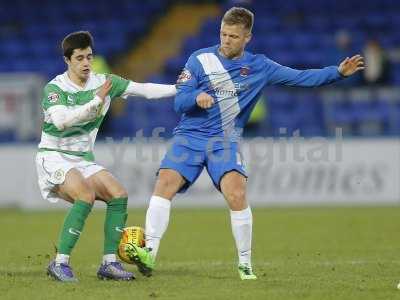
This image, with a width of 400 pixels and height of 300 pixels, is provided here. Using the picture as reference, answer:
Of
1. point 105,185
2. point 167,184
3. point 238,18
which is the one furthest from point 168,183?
point 238,18

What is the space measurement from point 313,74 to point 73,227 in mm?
2443

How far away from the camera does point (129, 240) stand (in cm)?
891

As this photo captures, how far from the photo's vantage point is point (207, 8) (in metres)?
25.4

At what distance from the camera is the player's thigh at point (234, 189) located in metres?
8.70

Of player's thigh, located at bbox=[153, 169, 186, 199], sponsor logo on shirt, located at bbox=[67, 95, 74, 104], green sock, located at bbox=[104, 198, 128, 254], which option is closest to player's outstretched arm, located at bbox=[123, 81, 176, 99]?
sponsor logo on shirt, located at bbox=[67, 95, 74, 104]

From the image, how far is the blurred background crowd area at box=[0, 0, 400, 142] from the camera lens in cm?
1889

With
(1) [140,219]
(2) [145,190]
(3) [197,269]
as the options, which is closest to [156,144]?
(2) [145,190]

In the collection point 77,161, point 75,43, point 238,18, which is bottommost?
point 77,161

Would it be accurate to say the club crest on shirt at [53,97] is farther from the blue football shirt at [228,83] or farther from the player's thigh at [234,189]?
the player's thigh at [234,189]

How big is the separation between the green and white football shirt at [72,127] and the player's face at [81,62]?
135mm

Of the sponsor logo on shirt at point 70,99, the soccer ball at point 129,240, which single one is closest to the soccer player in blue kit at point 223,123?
the soccer ball at point 129,240

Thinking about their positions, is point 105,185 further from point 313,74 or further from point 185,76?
point 313,74

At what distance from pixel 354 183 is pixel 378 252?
6.66 metres

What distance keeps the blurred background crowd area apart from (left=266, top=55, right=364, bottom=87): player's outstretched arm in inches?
357
